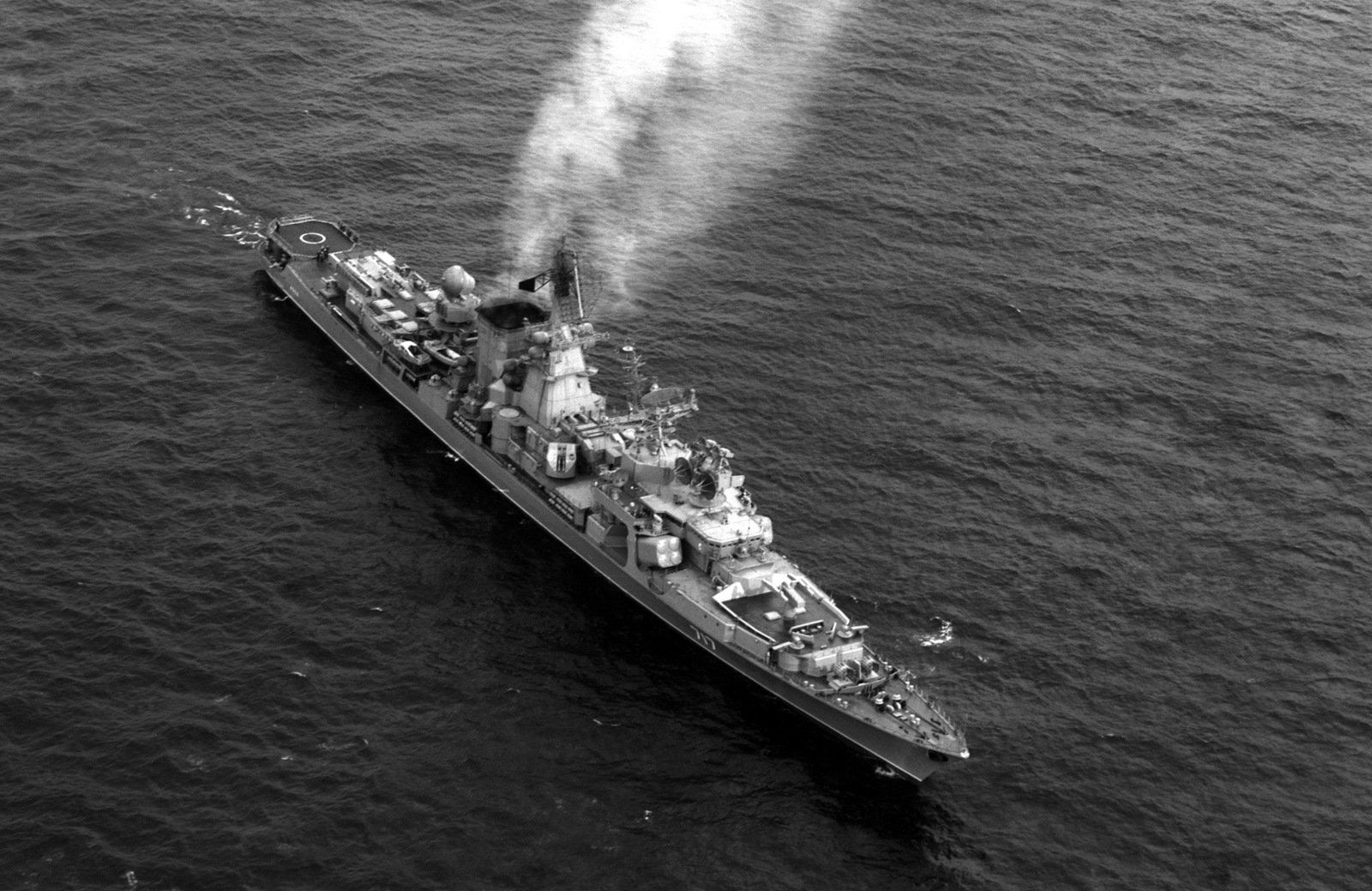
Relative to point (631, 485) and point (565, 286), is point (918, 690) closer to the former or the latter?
point (631, 485)

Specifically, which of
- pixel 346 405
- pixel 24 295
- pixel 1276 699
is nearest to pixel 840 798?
pixel 1276 699

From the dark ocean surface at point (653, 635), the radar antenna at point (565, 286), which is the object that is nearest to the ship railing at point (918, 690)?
the dark ocean surface at point (653, 635)

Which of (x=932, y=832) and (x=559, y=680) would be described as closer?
(x=932, y=832)

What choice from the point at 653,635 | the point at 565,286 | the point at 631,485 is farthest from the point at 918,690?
the point at 565,286

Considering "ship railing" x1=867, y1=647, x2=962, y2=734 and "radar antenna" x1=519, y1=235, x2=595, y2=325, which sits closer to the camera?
"ship railing" x1=867, y1=647, x2=962, y2=734

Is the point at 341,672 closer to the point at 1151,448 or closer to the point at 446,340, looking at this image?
the point at 446,340

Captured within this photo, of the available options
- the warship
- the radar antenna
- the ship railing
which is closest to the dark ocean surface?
the ship railing

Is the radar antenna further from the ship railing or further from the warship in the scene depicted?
the ship railing

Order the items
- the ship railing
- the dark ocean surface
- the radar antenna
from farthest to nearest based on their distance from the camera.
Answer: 1. the radar antenna
2. the ship railing
3. the dark ocean surface

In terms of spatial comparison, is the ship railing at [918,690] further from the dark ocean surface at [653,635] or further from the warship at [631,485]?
the dark ocean surface at [653,635]
